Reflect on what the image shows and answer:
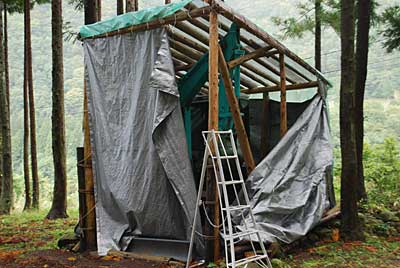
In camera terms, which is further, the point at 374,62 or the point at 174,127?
the point at 374,62

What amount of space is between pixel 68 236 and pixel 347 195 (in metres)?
3.48

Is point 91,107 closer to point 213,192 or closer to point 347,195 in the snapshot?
point 213,192

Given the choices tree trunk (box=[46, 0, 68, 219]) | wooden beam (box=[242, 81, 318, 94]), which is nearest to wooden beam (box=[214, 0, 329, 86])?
wooden beam (box=[242, 81, 318, 94])

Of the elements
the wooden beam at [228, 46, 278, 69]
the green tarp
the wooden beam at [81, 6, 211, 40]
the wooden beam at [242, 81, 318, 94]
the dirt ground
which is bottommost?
the dirt ground

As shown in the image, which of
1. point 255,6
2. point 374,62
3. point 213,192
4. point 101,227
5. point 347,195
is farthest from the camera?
point 255,6

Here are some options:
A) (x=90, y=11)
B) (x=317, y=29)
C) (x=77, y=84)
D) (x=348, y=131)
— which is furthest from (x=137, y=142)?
(x=77, y=84)

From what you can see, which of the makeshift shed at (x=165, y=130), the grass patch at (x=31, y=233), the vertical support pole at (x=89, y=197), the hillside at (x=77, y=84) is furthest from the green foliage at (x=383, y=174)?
the grass patch at (x=31, y=233)

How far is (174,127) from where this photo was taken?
4387 millimetres

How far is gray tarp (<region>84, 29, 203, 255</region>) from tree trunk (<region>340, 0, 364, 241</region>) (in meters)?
2.00

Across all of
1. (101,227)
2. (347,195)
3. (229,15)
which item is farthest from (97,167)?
(347,195)

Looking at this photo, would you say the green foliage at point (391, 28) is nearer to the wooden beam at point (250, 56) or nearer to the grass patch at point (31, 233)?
the wooden beam at point (250, 56)

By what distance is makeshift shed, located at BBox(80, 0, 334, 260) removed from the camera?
4316 millimetres

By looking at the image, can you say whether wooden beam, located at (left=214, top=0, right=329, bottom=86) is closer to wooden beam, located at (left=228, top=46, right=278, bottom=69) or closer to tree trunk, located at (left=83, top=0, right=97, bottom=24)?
wooden beam, located at (left=228, top=46, right=278, bottom=69)

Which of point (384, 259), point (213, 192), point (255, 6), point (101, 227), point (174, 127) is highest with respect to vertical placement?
point (255, 6)
